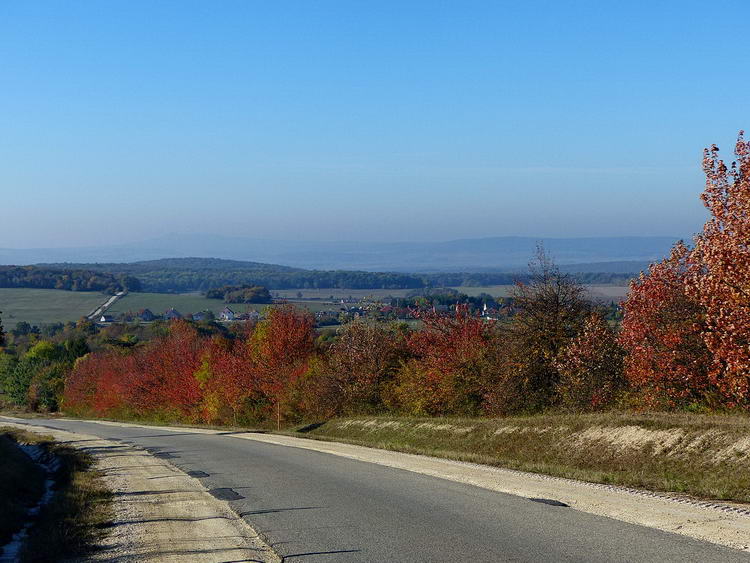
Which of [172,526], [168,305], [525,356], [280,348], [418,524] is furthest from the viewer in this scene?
[168,305]

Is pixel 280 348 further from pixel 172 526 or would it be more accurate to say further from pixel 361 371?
pixel 172 526

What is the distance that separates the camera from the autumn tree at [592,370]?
106 ft

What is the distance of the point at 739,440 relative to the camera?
1741 cm

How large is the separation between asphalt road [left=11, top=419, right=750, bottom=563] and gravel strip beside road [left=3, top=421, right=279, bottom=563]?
1.27 ft

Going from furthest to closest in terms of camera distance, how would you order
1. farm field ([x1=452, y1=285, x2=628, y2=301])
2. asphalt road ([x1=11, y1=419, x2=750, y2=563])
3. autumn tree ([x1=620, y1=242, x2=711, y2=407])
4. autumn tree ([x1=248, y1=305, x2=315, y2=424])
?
autumn tree ([x1=248, y1=305, x2=315, y2=424])
farm field ([x1=452, y1=285, x2=628, y2=301])
autumn tree ([x1=620, y1=242, x2=711, y2=407])
asphalt road ([x1=11, y1=419, x2=750, y2=563])

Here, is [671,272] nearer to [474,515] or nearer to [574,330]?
[574,330]

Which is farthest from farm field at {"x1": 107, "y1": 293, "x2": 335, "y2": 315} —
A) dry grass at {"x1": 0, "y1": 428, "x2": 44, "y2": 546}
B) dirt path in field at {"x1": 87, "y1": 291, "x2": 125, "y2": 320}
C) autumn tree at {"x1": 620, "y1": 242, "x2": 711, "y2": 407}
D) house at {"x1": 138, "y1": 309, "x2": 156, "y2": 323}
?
autumn tree at {"x1": 620, "y1": 242, "x2": 711, "y2": 407}

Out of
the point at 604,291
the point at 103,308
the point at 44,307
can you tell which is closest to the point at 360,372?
the point at 604,291

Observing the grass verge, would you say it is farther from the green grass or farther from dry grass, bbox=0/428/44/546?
the green grass

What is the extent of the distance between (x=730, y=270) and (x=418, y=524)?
12321 mm

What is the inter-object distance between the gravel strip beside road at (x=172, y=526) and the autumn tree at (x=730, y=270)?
13.5 metres

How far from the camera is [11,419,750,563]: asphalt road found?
10789 mm

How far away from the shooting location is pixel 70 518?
50.3 feet

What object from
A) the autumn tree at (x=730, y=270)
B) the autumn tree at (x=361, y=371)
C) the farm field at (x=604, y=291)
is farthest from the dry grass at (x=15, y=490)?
the autumn tree at (x=361, y=371)
